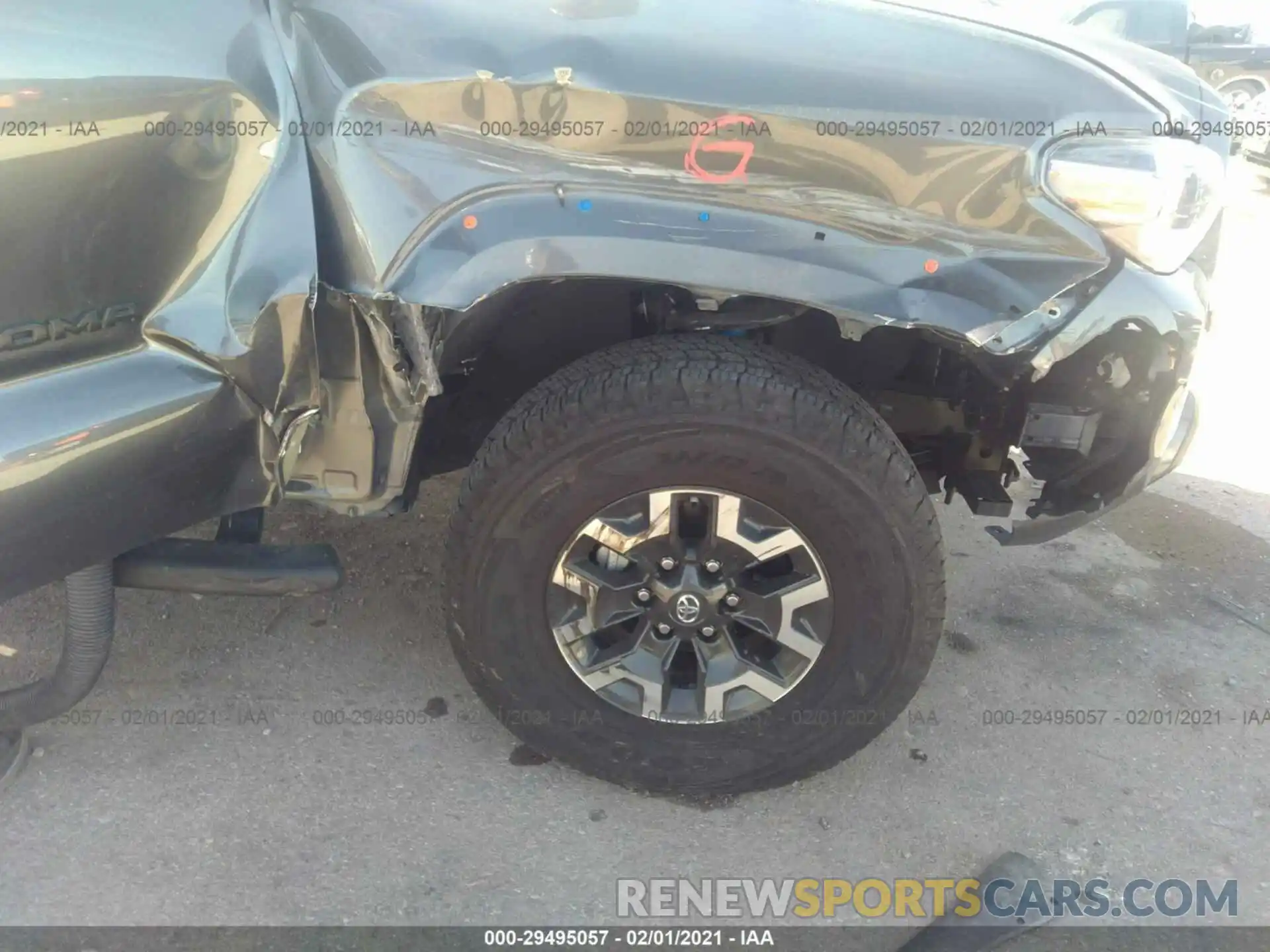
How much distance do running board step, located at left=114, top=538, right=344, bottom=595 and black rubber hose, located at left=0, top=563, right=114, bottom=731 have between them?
0.17ft

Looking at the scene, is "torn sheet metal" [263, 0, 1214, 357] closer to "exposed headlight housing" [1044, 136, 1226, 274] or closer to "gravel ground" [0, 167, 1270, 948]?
"exposed headlight housing" [1044, 136, 1226, 274]

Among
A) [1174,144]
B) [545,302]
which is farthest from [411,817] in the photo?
[1174,144]

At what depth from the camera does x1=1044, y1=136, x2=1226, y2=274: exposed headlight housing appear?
71.5 inches

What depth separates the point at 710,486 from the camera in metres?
2.01

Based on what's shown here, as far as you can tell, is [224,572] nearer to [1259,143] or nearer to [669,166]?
[669,166]

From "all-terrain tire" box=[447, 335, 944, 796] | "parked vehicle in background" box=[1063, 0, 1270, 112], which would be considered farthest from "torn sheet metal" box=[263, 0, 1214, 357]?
"parked vehicle in background" box=[1063, 0, 1270, 112]

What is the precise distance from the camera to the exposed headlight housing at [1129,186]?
1815mm

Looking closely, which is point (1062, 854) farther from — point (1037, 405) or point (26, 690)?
point (26, 690)

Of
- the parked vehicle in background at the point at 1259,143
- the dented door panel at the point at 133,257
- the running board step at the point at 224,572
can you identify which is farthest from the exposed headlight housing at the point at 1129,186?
the parked vehicle in background at the point at 1259,143

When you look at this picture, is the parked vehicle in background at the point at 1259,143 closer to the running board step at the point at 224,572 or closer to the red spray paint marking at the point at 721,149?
the red spray paint marking at the point at 721,149

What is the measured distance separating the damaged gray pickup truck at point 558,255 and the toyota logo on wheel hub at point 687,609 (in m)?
0.01

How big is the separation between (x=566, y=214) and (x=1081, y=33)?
148 centimetres

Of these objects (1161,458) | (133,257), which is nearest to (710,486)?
(1161,458)

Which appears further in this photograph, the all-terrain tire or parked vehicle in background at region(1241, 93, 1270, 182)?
parked vehicle in background at region(1241, 93, 1270, 182)
